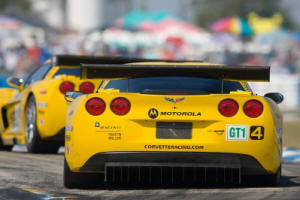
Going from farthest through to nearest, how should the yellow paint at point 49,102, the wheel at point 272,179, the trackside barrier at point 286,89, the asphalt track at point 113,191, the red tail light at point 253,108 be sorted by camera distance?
the trackside barrier at point 286,89 → the yellow paint at point 49,102 → the wheel at point 272,179 → the red tail light at point 253,108 → the asphalt track at point 113,191

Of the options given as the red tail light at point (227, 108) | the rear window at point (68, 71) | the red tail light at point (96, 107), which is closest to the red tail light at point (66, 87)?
the rear window at point (68, 71)

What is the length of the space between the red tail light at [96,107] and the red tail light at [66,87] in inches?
164

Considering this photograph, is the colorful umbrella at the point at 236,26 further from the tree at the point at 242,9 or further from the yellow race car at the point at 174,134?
the tree at the point at 242,9

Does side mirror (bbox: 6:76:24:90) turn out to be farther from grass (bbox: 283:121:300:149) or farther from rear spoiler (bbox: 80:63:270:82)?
grass (bbox: 283:121:300:149)

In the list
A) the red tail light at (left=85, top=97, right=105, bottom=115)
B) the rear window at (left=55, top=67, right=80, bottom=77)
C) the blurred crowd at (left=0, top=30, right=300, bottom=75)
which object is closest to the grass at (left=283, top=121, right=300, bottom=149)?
the rear window at (left=55, top=67, right=80, bottom=77)

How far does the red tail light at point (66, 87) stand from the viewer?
11.5 meters

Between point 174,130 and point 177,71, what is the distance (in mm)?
859

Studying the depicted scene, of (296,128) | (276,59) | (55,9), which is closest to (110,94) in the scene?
(296,128)

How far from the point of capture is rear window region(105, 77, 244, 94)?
25.8 feet

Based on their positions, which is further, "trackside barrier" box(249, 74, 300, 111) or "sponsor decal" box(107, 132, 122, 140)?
"trackside barrier" box(249, 74, 300, 111)

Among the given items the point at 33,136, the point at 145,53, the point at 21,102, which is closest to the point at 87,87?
the point at 33,136

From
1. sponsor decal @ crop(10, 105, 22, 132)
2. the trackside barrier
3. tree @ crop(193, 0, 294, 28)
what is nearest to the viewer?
sponsor decal @ crop(10, 105, 22, 132)

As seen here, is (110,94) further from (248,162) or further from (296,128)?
(296,128)

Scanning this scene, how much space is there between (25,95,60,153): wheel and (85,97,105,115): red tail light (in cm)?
434
